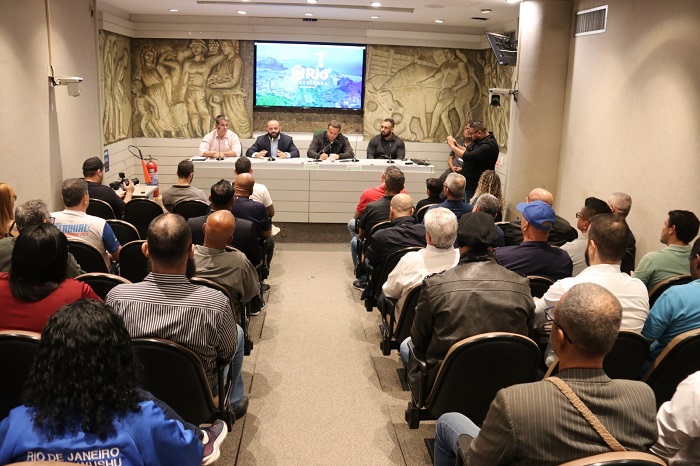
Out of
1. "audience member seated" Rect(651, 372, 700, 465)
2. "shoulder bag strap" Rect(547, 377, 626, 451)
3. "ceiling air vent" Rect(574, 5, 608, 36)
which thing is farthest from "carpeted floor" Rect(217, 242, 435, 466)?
"ceiling air vent" Rect(574, 5, 608, 36)

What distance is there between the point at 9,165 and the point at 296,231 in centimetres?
330

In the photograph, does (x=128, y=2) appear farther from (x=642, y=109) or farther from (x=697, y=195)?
(x=697, y=195)

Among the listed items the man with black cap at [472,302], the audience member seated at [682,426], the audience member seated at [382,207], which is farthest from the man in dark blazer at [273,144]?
the audience member seated at [682,426]

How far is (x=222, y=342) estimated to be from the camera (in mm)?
2680

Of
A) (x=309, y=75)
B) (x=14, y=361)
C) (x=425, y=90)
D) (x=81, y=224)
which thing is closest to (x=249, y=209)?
(x=81, y=224)

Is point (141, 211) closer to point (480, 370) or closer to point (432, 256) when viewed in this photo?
point (432, 256)

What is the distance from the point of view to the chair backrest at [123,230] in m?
4.86

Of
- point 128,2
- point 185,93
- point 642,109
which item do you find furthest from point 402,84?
point 642,109

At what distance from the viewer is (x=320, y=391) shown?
398 centimetres

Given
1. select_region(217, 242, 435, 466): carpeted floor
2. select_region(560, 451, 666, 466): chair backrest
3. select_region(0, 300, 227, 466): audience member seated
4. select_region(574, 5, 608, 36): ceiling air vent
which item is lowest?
select_region(217, 242, 435, 466): carpeted floor

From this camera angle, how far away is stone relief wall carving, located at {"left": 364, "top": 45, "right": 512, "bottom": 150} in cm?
1081

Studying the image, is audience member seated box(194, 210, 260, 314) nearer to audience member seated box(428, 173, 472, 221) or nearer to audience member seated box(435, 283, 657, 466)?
audience member seated box(428, 173, 472, 221)

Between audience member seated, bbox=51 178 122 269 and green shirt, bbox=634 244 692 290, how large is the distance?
3308mm

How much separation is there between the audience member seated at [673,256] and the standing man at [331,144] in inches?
199
